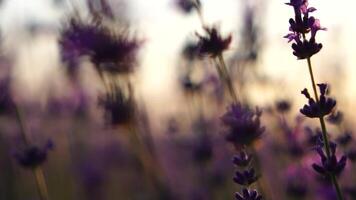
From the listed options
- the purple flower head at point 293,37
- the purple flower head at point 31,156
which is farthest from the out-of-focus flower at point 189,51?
the purple flower head at point 293,37

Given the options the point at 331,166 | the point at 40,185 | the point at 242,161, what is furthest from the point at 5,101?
the point at 331,166

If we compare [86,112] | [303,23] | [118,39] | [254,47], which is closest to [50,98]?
[86,112]

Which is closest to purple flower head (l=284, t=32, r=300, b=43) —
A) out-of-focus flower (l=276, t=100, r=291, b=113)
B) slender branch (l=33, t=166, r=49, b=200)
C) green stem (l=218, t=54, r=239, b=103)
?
green stem (l=218, t=54, r=239, b=103)

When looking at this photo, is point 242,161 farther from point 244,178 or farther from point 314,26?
point 314,26

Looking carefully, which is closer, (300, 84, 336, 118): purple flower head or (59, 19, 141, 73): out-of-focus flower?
(300, 84, 336, 118): purple flower head

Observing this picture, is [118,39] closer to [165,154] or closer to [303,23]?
[303,23]

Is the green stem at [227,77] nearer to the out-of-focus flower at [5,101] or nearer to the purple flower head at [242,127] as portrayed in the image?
the purple flower head at [242,127]

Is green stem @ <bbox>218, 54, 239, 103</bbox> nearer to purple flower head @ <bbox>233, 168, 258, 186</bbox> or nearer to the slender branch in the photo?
purple flower head @ <bbox>233, 168, 258, 186</bbox>
